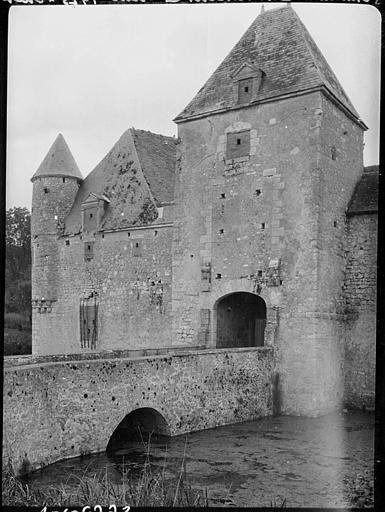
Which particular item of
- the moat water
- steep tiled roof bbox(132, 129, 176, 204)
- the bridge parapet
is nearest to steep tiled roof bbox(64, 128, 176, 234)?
steep tiled roof bbox(132, 129, 176, 204)

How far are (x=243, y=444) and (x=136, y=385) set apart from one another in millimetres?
2289

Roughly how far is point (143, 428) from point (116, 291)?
810cm

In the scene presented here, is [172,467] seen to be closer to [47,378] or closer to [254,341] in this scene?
[47,378]

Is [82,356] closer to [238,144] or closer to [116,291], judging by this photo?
[238,144]

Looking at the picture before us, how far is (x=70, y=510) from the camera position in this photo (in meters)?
5.43

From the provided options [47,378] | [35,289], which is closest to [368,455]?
[47,378]

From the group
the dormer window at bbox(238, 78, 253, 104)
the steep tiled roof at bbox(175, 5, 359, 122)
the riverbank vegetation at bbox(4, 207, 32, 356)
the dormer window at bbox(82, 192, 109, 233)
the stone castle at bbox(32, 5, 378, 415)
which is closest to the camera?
the stone castle at bbox(32, 5, 378, 415)

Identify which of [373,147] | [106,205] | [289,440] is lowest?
[289,440]

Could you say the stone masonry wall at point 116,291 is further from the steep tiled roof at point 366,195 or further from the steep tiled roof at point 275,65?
the steep tiled roof at point 366,195

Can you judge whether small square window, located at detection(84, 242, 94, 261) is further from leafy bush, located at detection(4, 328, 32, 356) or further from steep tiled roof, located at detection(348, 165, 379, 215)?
steep tiled roof, located at detection(348, 165, 379, 215)

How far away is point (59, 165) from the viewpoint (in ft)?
69.8

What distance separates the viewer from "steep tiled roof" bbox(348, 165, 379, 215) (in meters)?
14.3

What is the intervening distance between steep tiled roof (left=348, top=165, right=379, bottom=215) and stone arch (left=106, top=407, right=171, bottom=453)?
701cm

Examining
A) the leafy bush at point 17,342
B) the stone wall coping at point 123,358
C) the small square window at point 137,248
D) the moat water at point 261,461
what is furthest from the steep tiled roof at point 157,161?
the moat water at point 261,461
